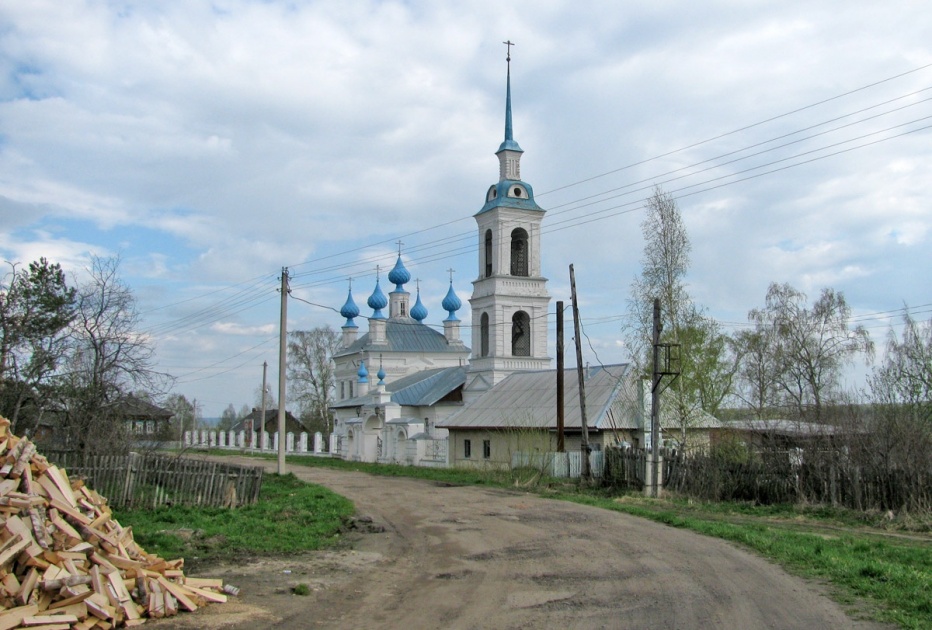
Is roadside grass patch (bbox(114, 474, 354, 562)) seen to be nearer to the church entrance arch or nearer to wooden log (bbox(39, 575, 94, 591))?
wooden log (bbox(39, 575, 94, 591))

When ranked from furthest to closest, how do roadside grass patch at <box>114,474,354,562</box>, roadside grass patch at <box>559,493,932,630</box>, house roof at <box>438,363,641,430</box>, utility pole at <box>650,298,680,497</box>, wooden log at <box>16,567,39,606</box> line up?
house roof at <box>438,363,641,430</box> < utility pole at <box>650,298,680,497</box> < roadside grass patch at <box>114,474,354,562</box> < roadside grass patch at <box>559,493,932,630</box> < wooden log at <box>16,567,39,606</box>

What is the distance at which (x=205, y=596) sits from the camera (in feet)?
29.4

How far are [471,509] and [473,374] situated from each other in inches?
934

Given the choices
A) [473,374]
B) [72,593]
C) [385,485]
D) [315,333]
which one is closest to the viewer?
[72,593]

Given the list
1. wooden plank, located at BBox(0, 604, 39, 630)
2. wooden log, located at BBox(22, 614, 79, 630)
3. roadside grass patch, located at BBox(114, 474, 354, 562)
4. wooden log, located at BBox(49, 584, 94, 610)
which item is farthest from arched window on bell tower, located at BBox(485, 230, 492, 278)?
wooden plank, located at BBox(0, 604, 39, 630)

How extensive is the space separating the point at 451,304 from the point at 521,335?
1498cm

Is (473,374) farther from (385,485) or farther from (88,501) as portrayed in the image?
(88,501)

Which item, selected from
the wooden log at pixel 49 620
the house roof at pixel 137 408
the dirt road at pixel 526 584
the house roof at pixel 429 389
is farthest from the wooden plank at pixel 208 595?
the house roof at pixel 429 389

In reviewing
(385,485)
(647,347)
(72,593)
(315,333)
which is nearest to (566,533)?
(72,593)

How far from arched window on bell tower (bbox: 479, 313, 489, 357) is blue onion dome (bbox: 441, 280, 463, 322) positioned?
14.4m

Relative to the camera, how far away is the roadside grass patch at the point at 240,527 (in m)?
12.6

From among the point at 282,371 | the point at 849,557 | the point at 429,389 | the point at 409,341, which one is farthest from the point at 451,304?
the point at 849,557

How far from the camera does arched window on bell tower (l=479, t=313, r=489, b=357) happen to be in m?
43.8

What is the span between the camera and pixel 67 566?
26.6 ft
